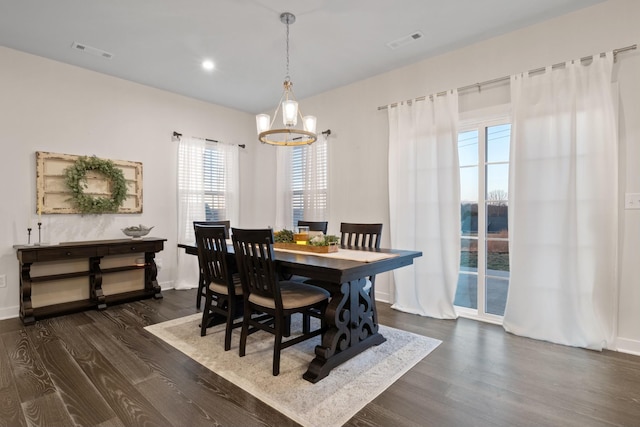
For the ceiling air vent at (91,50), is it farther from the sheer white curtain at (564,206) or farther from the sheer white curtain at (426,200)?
the sheer white curtain at (564,206)

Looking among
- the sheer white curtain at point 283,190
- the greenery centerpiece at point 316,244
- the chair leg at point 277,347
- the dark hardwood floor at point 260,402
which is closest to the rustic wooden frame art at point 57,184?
the dark hardwood floor at point 260,402

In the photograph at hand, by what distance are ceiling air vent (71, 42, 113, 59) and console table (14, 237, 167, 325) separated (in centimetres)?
207

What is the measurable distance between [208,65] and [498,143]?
3305mm

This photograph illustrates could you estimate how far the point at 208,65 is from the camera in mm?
3771

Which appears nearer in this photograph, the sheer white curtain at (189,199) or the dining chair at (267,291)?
the dining chair at (267,291)

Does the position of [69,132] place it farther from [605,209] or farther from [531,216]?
[605,209]

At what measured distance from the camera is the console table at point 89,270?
129 inches

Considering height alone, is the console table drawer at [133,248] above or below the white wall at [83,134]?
below

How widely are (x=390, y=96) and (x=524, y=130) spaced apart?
158cm

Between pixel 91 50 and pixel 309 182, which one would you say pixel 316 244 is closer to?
pixel 309 182

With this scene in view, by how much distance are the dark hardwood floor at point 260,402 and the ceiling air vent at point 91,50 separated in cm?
284

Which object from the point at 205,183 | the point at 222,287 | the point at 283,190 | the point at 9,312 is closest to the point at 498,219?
the point at 222,287

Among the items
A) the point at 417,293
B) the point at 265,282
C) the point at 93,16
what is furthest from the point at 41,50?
the point at 417,293

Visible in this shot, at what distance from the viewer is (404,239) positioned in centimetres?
368
